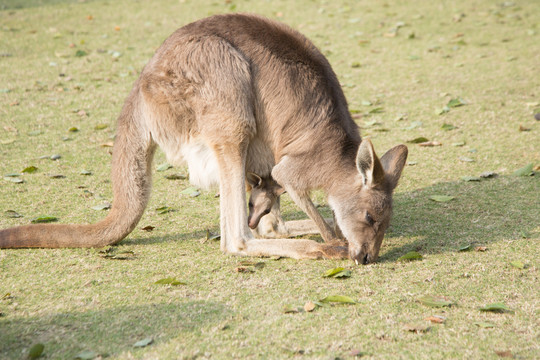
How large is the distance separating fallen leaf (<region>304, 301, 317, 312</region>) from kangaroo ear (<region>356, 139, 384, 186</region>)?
0.85 m

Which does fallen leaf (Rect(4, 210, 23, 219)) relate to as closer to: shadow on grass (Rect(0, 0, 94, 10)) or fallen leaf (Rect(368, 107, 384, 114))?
fallen leaf (Rect(368, 107, 384, 114))

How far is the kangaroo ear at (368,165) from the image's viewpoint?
3.14 meters

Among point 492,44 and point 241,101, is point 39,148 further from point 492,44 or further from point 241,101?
point 492,44

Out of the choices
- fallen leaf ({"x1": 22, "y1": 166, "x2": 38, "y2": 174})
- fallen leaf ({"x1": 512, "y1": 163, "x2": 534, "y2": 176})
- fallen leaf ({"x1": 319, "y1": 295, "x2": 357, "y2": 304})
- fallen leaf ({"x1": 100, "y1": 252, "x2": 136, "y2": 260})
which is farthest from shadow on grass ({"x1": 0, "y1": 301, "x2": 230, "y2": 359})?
fallen leaf ({"x1": 512, "y1": 163, "x2": 534, "y2": 176})

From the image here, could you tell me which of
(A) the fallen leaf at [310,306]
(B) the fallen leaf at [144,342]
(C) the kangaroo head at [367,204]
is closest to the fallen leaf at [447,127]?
(C) the kangaroo head at [367,204]

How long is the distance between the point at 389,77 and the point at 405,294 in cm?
465

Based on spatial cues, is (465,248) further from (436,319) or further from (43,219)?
(43,219)

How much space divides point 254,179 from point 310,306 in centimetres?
131

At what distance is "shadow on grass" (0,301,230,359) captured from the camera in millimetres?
2475

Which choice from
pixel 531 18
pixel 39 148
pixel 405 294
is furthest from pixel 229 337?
pixel 531 18

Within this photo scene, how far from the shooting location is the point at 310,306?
279cm

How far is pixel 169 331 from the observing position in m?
2.60

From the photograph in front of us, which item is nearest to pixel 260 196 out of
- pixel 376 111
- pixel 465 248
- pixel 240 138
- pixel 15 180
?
pixel 240 138

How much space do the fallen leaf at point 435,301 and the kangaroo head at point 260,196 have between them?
4.31ft
